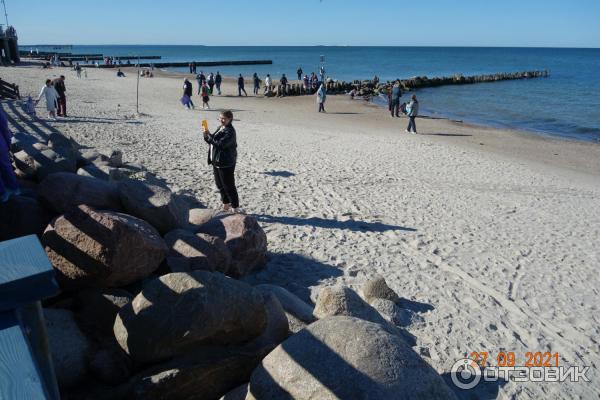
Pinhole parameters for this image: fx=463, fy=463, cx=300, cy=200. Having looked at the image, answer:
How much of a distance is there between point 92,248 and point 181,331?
1.15 meters

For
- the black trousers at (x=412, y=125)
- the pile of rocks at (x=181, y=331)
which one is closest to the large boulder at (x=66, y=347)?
the pile of rocks at (x=181, y=331)

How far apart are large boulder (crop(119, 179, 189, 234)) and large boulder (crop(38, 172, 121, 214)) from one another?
189 mm

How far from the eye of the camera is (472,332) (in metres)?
5.46

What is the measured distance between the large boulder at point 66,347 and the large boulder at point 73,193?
152 centimetres

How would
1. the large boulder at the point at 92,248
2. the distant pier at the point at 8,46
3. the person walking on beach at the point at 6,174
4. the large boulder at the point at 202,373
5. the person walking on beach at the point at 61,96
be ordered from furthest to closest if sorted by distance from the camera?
the distant pier at the point at 8,46, the person walking on beach at the point at 61,96, the person walking on beach at the point at 6,174, the large boulder at the point at 92,248, the large boulder at the point at 202,373

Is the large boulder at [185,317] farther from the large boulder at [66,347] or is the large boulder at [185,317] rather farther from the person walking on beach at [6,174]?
the person walking on beach at [6,174]

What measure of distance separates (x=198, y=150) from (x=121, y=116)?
7163mm

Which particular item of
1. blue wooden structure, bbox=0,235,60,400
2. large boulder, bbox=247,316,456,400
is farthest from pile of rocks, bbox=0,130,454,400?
blue wooden structure, bbox=0,235,60,400

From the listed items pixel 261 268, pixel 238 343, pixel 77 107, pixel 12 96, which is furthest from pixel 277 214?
pixel 12 96

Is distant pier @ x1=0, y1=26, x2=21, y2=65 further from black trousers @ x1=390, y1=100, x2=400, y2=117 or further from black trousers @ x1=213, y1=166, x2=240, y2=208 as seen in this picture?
black trousers @ x1=213, y1=166, x2=240, y2=208

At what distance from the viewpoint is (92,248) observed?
3965 mm

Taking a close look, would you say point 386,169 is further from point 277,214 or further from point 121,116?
point 121,116

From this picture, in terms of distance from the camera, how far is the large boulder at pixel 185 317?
349 centimetres

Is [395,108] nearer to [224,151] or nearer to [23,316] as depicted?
[224,151]
